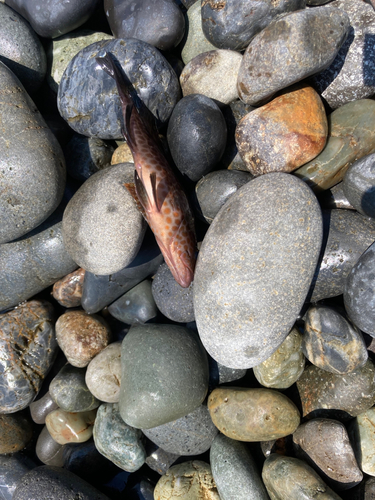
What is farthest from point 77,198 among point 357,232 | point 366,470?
point 366,470

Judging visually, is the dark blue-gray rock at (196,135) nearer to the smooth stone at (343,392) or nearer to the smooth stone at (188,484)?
the smooth stone at (343,392)

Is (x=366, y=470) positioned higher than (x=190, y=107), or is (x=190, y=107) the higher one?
(x=190, y=107)

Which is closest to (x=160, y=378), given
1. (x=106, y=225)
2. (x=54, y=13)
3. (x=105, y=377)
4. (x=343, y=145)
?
(x=105, y=377)

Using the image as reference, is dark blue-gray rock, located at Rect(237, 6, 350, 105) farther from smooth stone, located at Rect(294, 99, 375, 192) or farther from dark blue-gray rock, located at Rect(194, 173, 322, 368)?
dark blue-gray rock, located at Rect(194, 173, 322, 368)

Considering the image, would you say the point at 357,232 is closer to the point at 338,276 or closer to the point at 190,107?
the point at 338,276

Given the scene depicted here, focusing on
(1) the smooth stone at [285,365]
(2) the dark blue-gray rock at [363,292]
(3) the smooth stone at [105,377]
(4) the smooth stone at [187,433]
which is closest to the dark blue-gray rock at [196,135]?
(2) the dark blue-gray rock at [363,292]

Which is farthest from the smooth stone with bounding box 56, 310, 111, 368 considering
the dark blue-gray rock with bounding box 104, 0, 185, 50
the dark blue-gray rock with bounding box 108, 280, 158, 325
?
the dark blue-gray rock with bounding box 104, 0, 185, 50
